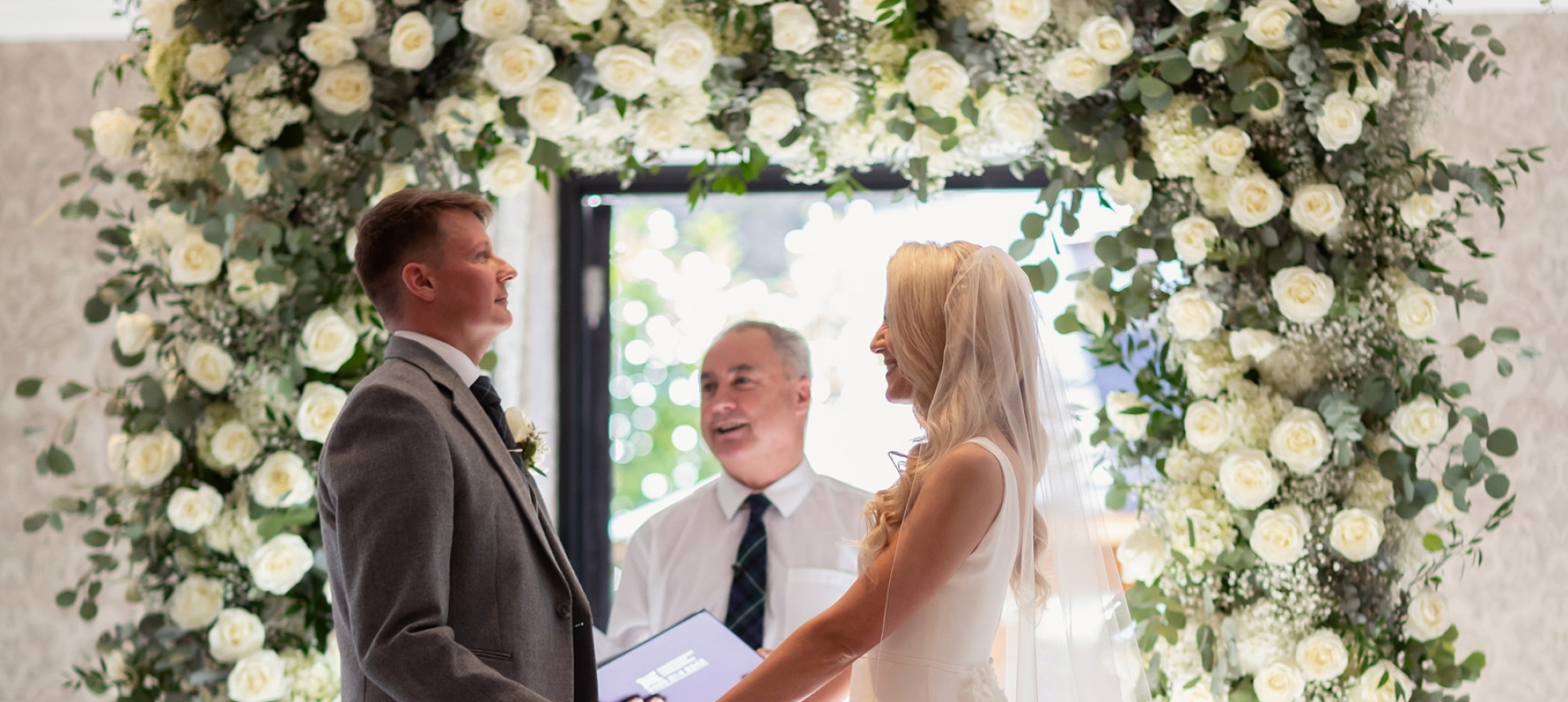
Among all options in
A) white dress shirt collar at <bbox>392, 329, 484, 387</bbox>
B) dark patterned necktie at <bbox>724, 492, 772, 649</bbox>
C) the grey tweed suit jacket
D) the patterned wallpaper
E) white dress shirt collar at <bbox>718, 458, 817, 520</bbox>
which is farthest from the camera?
the patterned wallpaper

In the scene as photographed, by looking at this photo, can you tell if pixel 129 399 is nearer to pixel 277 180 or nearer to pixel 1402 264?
pixel 277 180

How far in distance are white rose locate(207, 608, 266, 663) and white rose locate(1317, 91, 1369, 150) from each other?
2595mm

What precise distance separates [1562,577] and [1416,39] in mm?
1748

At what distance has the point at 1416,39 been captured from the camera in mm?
2568

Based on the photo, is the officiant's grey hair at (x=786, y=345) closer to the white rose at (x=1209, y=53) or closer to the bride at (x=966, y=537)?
the bride at (x=966, y=537)

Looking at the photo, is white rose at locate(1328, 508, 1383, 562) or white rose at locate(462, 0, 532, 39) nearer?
white rose at locate(1328, 508, 1383, 562)

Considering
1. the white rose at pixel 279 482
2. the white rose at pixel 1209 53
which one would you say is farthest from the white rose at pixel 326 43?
the white rose at pixel 1209 53

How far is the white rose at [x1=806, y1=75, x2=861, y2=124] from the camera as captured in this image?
2684mm

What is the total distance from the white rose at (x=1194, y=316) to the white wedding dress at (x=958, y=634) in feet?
2.79

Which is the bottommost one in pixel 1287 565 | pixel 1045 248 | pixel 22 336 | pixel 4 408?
pixel 1287 565

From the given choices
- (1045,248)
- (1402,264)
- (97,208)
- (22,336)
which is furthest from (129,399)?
(1402,264)

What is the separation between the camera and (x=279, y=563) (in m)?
2.54

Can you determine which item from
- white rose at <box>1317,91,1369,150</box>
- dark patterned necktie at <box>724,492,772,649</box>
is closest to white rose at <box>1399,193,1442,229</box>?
white rose at <box>1317,91,1369,150</box>

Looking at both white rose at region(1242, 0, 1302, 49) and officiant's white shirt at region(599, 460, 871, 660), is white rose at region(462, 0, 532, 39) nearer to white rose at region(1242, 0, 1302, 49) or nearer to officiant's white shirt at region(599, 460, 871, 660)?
officiant's white shirt at region(599, 460, 871, 660)
